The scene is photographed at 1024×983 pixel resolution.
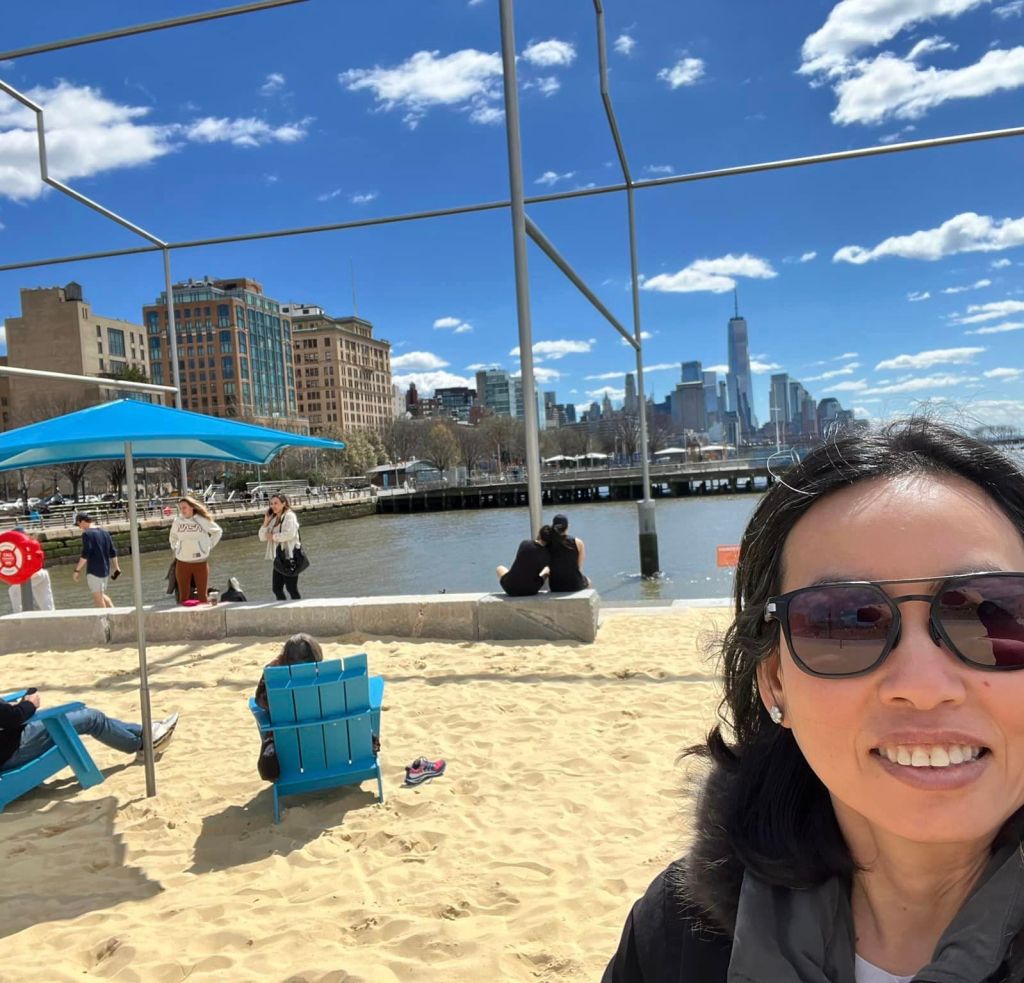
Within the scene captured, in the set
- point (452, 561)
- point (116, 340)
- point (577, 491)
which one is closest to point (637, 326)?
point (452, 561)

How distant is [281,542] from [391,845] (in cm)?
717

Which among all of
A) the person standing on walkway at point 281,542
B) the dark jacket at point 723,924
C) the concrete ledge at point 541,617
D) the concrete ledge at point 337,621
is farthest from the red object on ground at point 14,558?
the dark jacket at point 723,924

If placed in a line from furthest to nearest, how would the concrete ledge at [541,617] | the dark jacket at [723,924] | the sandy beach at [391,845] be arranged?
the concrete ledge at [541,617], the sandy beach at [391,845], the dark jacket at [723,924]

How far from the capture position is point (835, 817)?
1058 mm

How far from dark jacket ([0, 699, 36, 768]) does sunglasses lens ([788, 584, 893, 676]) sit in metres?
5.08

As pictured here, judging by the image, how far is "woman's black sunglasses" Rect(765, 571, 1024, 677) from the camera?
0.87 m

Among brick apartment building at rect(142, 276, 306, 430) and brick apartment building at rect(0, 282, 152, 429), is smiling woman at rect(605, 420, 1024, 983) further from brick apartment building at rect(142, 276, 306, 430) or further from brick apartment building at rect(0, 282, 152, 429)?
brick apartment building at rect(142, 276, 306, 430)

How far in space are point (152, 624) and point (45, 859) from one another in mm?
5312

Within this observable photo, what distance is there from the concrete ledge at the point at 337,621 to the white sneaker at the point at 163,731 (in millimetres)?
2847

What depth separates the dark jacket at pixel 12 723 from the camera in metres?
4.66

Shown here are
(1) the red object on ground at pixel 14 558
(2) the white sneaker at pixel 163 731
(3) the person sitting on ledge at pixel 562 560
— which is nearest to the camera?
(2) the white sneaker at pixel 163 731

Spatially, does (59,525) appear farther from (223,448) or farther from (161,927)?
(161,927)

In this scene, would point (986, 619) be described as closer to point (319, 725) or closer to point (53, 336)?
point (319, 725)

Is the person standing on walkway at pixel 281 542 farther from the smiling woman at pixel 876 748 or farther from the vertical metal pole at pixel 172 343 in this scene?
the smiling woman at pixel 876 748
